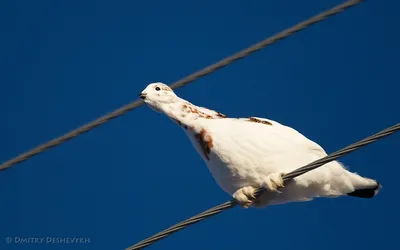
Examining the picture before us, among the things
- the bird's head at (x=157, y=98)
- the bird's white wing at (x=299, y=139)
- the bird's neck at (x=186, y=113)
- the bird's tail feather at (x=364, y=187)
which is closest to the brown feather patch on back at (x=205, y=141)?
the bird's neck at (x=186, y=113)

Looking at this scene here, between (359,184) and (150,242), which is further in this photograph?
(359,184)

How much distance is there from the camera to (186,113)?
27.4ft

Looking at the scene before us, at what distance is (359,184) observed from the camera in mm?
8375

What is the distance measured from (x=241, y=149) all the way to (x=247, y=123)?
0.35 meters

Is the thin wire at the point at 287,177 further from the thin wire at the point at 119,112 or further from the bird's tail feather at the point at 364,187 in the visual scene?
the thin wire at the point at 119,112

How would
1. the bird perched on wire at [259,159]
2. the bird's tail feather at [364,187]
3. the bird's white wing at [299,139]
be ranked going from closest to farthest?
the bird perched on wire at [259,159]
the bird's white wing at [299,139]
the bird's tail feather at [364,187]

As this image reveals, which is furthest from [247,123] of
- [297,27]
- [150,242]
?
[150,242]

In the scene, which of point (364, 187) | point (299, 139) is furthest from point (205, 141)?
point (364, 187)

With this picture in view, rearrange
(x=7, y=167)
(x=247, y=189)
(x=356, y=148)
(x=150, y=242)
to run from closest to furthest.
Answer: (x=356, y=148) < (x=150, y=242) < (x=247, y=189) < (x=7, y=167)

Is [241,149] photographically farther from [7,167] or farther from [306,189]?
[7,167]

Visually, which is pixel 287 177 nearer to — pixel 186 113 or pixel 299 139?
pixel 299 139

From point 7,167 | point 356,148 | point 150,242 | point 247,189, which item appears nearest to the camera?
point 356,148

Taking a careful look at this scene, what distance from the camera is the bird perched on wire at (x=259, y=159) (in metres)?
7.86

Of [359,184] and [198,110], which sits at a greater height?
[198,110]
